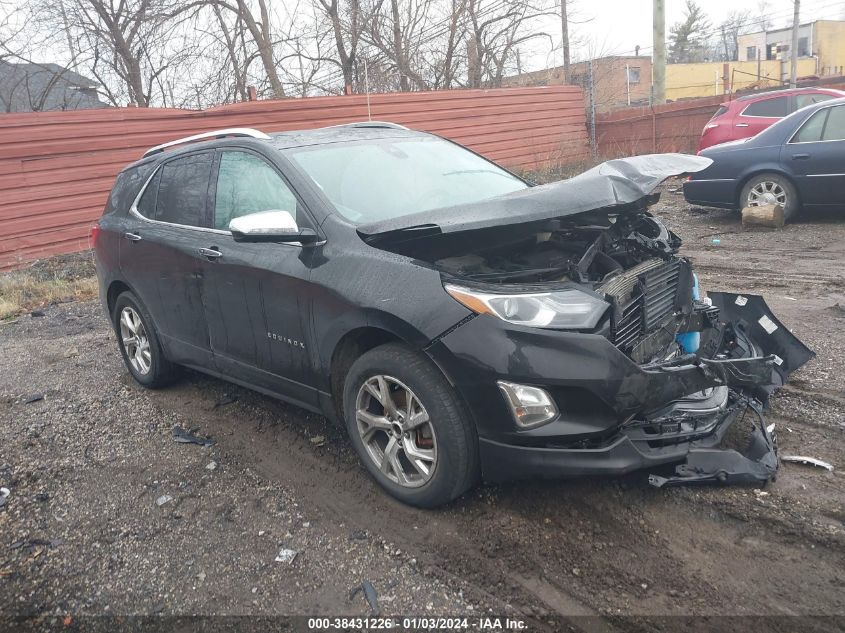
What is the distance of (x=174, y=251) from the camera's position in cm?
427

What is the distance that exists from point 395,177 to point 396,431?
5.00 ft

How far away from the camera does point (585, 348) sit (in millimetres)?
2674

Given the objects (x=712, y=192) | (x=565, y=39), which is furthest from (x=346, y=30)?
(x=712, y=192)

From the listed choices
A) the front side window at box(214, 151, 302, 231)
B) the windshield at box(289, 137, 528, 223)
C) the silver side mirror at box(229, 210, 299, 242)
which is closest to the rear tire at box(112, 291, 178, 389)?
the front side window at box(214, 151, 302, 231)

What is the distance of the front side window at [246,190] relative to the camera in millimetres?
3668

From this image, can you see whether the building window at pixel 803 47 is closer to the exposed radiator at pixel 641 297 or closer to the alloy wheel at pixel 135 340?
the exposed radiator at pixel 641 297

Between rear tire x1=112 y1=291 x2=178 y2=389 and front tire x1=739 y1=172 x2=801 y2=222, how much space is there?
7.93 m

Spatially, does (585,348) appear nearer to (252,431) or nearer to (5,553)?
(252,431)

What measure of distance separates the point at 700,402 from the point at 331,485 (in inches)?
72.1

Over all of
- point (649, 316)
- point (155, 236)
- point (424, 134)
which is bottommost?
point (649, 316)

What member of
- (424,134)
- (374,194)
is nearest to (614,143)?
(424,134)

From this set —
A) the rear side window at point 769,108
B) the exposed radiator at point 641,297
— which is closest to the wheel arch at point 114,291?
the exposed radiator at point 641,297

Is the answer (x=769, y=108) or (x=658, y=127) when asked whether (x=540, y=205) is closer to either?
(x=769, y=108)

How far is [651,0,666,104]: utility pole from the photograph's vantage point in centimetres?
1884
